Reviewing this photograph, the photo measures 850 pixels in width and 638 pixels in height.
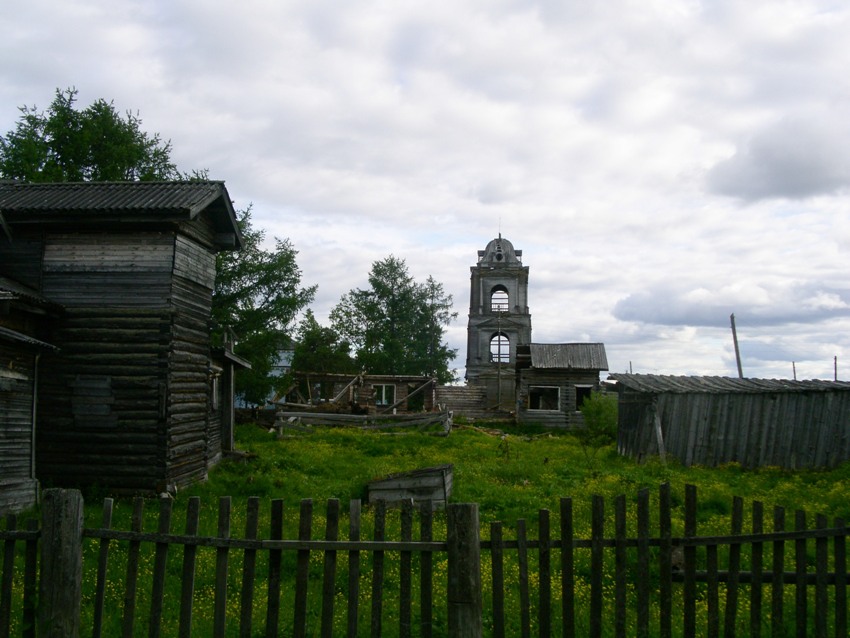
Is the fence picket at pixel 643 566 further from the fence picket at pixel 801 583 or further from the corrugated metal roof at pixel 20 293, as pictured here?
the corrugated metal roof at pixel 20 293

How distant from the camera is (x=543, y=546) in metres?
5.49

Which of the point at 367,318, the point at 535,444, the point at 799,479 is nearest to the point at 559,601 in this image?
the point at 799,479

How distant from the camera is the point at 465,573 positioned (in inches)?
208

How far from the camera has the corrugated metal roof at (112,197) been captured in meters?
15.4

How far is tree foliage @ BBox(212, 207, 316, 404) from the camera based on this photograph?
31769 millimetres

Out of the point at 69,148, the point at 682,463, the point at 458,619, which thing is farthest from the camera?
the point at 69,148

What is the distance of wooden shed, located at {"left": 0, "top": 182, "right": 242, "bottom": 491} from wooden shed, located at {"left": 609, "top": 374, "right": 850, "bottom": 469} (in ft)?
46.2

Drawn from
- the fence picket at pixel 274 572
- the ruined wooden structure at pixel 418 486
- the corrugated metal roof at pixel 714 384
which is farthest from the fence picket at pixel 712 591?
the corrugated metal roof at pixel 714 384

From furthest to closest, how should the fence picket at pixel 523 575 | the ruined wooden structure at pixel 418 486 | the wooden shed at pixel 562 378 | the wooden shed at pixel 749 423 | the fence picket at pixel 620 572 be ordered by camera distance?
1. the wooden shed at pixel 562 378
2. the wooden shed at pixel 749 423
3. the ruined wooden structure at pixel 418 486
4. the fence picket at pixel 620 572
5. the fence picket at pixel 523 575

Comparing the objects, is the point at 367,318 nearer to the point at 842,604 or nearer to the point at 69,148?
the point at 69,148

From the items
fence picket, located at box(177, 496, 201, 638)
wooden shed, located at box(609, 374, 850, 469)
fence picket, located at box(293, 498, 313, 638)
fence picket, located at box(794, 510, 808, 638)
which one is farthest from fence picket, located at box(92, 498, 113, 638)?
wooden shed, located at box(609, 374, 850, 469)

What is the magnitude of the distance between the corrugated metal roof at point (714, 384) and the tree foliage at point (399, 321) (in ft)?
108

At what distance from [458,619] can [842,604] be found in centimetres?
323

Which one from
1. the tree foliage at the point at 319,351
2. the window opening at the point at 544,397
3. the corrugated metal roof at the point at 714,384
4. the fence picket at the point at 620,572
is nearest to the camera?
the fence picket at the point at 620,572
